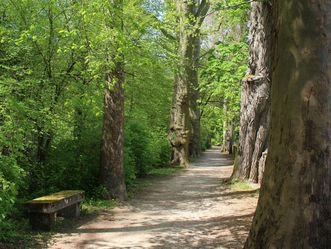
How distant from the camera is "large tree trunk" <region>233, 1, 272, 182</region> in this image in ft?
45.8

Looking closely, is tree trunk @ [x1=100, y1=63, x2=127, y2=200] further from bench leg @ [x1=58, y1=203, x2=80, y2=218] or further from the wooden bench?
the wooden bench

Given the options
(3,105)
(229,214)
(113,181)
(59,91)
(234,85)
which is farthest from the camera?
(234,85)

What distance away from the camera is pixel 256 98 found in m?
14.3

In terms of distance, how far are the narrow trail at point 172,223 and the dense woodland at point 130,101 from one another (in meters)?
1.08

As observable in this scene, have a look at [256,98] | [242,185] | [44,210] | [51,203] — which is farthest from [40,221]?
[256,98]

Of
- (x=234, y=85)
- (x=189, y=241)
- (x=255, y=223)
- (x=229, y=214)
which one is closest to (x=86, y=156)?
(x=229, y=214)

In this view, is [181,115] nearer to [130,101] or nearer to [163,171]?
[130,101]

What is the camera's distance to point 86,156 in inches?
465

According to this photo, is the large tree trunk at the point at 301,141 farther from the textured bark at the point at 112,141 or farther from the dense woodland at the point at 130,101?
the textured bark at the point at 112,141

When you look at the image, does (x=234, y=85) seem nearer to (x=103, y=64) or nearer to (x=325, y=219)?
(x=103, y=64)

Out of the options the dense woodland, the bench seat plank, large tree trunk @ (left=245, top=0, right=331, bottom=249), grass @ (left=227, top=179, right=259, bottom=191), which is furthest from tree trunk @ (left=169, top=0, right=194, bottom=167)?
large tree trunk @ (left=245, top=0, right=331, bottom=249)

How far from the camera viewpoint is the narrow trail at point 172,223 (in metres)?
7.46

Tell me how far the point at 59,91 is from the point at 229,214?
5231mm

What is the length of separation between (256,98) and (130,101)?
315 inches
